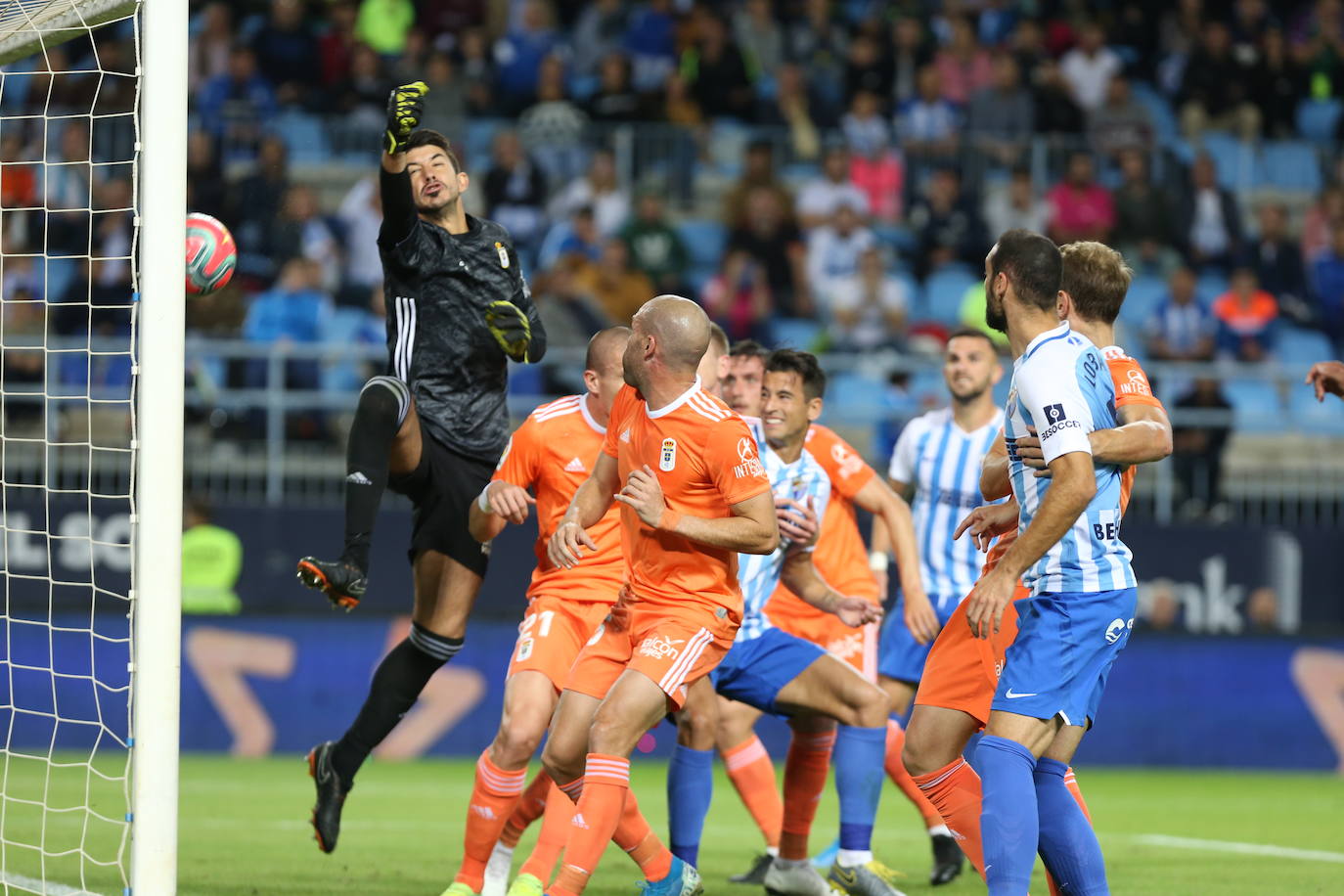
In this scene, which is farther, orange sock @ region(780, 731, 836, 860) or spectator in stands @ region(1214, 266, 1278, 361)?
spectator in stands @ region(1214, 266, 1278, 361)

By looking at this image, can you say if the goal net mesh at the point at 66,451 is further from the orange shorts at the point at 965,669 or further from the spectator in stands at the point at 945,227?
the spectator in stands at the point at 945,227

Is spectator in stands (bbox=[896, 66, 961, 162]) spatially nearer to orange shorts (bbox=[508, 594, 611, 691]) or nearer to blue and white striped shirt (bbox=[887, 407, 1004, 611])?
blue and white striped shirt (bbox=[887, 407, 1004, 611])

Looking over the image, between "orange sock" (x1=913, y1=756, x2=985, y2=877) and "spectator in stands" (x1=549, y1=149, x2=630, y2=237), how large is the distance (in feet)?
35.1

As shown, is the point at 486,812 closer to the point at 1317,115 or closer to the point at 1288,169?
the point at 1288,169

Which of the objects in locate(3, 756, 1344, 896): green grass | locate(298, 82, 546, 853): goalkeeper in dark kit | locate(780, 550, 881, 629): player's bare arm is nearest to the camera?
locate(780, 550, 881, 629): player's bare arm

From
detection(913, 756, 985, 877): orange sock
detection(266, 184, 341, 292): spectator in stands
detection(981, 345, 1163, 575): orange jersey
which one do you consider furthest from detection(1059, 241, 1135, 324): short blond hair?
detection(266, 184, 341, 292): spectator in stands

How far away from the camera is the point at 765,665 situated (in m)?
6.93

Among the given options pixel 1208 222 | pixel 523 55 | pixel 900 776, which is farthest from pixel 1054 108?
pixel 900 776

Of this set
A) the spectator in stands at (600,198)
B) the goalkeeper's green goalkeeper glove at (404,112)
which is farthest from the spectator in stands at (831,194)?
the goalkeeper's green goalkeeper glove at (404,112)

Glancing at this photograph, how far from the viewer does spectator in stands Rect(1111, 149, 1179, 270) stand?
16750 millimetres

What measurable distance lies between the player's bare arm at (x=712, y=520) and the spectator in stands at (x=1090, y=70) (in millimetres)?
13787

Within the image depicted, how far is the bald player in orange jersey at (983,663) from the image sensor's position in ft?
17.6

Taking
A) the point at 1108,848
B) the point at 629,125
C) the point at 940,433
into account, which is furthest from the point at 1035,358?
the point at 629,125

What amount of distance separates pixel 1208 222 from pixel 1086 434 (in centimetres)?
1279
